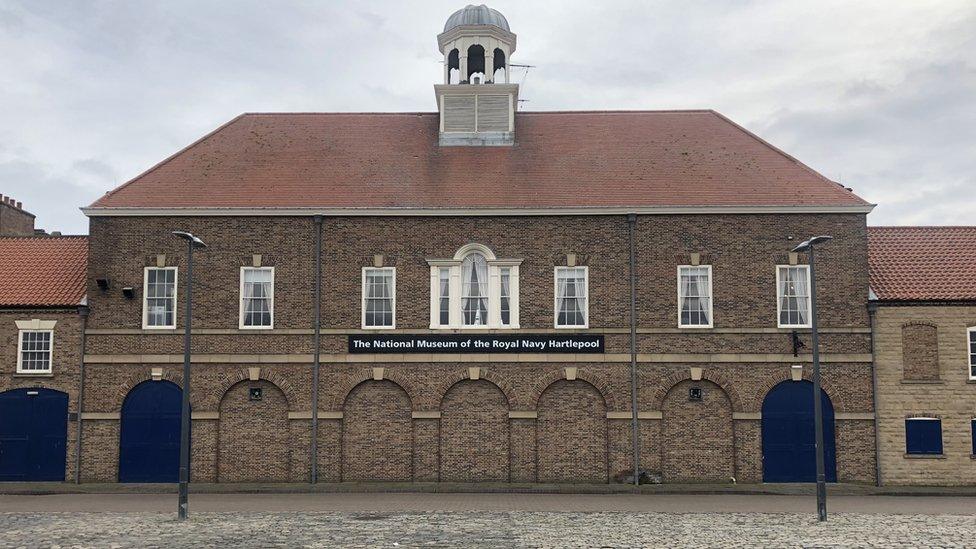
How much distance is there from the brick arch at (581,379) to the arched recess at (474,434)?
96 cm

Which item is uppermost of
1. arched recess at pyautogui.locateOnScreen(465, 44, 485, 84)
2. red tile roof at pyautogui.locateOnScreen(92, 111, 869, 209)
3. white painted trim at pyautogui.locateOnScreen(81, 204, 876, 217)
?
arched recess at pyautogui.locateOnScreen(465, 44, 485, 84)

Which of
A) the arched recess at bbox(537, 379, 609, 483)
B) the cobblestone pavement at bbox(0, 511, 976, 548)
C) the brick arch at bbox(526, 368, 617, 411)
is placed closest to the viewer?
the cobblestone pavement at bbox(0, 511, 976, 548)

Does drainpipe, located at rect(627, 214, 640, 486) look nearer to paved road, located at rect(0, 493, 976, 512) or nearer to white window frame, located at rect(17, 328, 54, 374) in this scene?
paved road, located at rect(0, 493, 976, 512)

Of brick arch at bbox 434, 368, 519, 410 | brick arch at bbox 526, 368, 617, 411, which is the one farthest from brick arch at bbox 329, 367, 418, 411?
brick arch at bbox 526, 368, 617, 411

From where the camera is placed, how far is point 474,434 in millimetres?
28594

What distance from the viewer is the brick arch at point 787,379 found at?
2853 centimetres

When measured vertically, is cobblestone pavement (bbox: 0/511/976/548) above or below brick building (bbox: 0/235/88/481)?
below

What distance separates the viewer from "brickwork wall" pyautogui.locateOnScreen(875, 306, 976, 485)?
92.6 ft

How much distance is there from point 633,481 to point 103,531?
14.8 m

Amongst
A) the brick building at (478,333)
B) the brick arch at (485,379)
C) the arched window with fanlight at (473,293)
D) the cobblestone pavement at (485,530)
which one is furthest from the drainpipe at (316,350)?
the cobblestone pavement at (485,530)

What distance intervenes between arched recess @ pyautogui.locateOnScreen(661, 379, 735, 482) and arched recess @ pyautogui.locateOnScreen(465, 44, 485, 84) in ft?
43.4

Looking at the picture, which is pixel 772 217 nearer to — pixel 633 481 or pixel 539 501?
pixel 633 481

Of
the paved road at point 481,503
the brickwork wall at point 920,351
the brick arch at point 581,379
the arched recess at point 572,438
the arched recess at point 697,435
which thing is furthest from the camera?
the brickwork wall at point 920,351

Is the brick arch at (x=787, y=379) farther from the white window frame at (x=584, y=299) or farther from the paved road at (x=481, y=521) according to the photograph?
the white window frame at (x=584, y=299)
